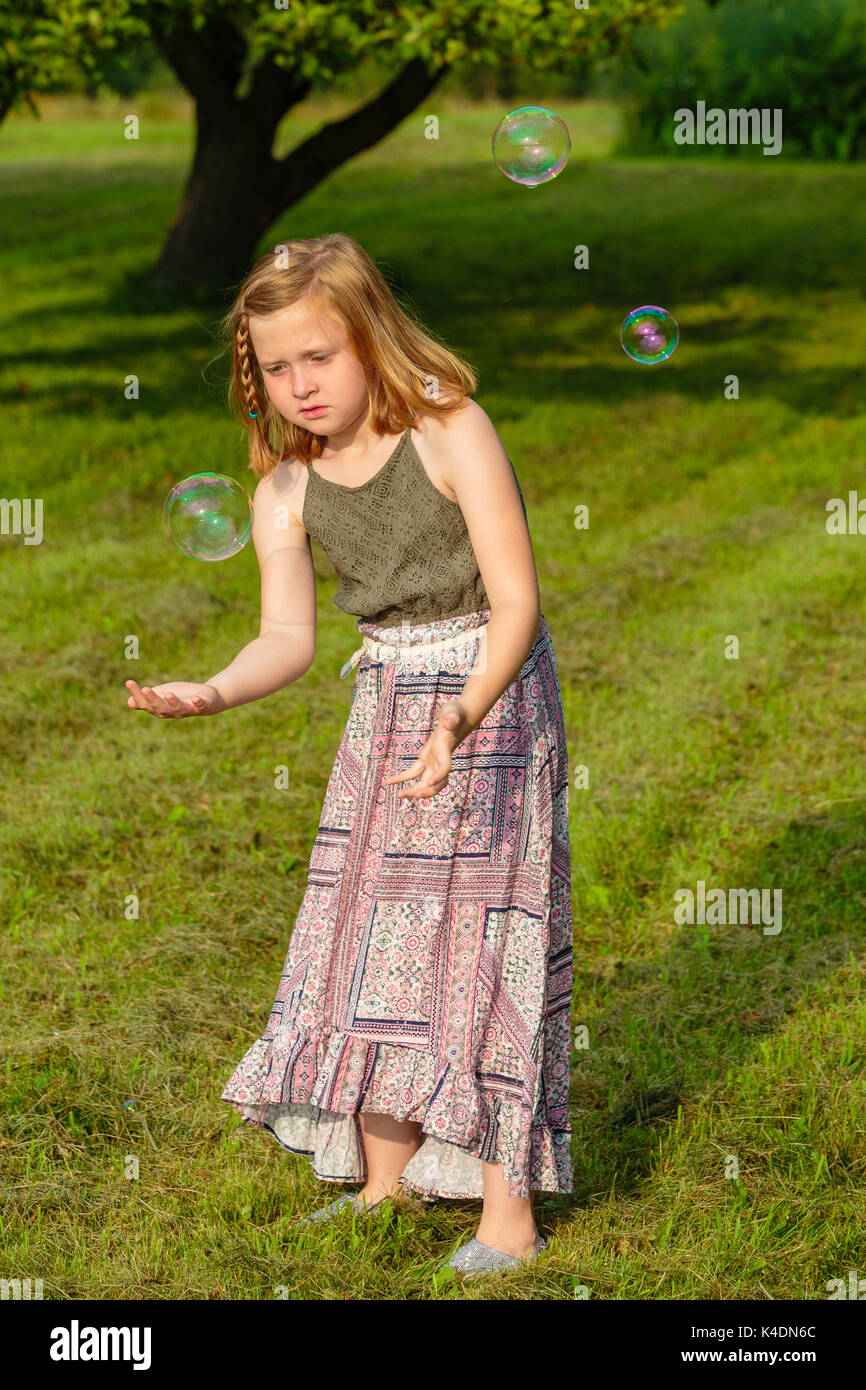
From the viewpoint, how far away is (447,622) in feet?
9.92

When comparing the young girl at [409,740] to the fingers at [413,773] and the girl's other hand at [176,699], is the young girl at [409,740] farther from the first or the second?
the fingers at [413,773]

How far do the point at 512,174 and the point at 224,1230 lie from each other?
12.2ft

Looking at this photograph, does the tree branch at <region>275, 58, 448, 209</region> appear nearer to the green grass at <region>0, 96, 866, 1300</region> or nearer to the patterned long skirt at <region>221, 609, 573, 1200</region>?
the green grass at <region>0, 96, 866, 1300</region>

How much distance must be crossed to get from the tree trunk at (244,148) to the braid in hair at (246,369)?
1226 cm

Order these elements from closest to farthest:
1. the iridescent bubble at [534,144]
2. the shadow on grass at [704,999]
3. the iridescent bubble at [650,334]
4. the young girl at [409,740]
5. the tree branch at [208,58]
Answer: the young girl at [409,740], the shadow on grass at [704,999], the iridescent bubble at [534,144], the iridescent bubble at [650,334], the tree branch at [208,58]

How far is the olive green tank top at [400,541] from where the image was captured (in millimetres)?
2949

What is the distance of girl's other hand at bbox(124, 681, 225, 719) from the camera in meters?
2.72

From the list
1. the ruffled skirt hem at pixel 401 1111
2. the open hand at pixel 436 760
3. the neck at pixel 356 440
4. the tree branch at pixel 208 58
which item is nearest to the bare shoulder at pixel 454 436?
the neck at pixel 356 440

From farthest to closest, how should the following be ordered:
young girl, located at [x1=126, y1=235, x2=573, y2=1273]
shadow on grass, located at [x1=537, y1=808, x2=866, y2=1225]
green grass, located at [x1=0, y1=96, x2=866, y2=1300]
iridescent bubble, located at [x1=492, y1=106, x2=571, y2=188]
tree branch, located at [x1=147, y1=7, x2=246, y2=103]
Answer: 1. tree branch, located at [x1=147, y1=7, x2=246, y2=103]
2. iridescent bubble, located at [x1=492, y1=106, x2=571, y2=188]
3. shadow on grass, located at [x1=537, y1=808, x2=866, y2=1225]
4. green grass, located at [x1=0, y1=96, x2=866, y2=1300]
5. young girl, located at [x1=126, y1=235, x2=573, y2=1273]

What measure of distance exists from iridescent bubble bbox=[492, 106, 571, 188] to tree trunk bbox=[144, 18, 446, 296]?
10.1m

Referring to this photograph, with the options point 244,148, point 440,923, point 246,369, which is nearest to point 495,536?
point 246,369

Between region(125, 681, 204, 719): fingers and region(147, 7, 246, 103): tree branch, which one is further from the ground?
region(147, 7, 246, 103): tree branch

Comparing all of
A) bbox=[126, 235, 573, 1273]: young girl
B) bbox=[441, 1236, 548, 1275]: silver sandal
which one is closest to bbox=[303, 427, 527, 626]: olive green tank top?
bbox=[126, 235, 573, 1273]: young girl

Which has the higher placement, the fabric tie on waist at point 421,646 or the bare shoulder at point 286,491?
the bare shoulder at point 286,491
